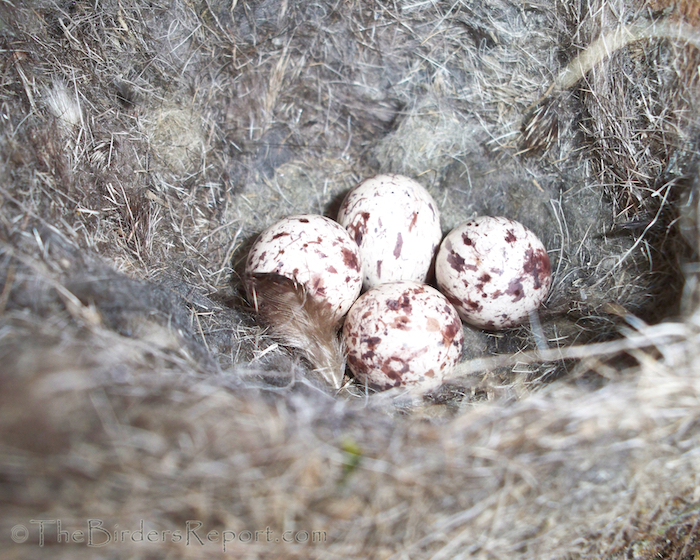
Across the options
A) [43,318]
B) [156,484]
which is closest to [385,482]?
[156,484]

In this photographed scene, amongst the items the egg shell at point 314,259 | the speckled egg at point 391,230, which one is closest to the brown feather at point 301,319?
the egg shell at point 314,259

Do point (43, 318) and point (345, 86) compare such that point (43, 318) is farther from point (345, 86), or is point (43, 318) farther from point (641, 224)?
point (641, 224)

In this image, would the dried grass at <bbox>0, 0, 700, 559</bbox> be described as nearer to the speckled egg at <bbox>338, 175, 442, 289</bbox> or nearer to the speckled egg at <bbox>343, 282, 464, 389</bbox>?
the speckled egg at <bbox>343, 282, 464, 389</bbox>

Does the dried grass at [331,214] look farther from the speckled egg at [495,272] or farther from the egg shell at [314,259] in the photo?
the egg shell at [314,259]

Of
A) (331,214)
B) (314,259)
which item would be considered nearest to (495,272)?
(314,259)

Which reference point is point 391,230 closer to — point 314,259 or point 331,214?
point 314,259

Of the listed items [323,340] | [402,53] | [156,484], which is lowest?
[323,340]

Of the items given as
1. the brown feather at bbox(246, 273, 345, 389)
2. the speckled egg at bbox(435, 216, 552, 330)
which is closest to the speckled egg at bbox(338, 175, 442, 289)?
the speckled egg at bbox(435, 216, 552, 330)

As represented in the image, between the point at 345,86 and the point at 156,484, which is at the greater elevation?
the point at 345,86
